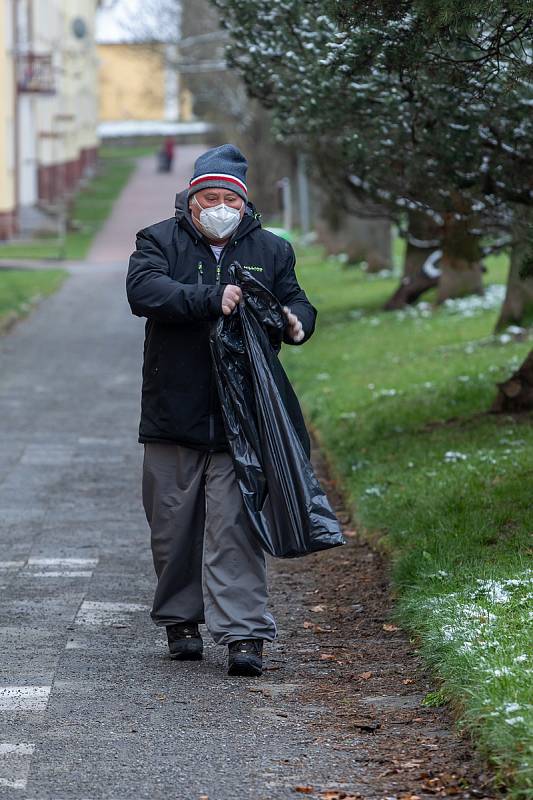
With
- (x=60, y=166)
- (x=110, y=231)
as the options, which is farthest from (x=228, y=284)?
(x=60, y=166)

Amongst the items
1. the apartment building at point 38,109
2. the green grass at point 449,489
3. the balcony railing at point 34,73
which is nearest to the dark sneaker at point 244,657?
the green grass at point 449,489

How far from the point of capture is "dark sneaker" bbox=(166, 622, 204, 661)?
5859 mm

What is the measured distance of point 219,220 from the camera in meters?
5.66

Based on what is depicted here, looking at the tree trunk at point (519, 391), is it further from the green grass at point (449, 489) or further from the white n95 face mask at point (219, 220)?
the white n95 face mask at point (219, 220)

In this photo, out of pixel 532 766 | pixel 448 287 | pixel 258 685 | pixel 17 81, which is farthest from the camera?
pixel 17 81

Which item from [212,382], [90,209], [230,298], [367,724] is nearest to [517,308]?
[212,382]

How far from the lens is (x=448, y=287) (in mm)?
19516

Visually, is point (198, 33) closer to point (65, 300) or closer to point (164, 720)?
point (65, 300)

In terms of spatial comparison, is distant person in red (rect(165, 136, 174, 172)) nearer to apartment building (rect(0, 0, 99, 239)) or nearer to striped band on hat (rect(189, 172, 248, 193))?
apartment building (rect(0, 0, 99, 239))

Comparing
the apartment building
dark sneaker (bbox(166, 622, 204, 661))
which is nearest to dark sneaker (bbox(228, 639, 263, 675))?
dark sneaker (bbox(166, 622, 204, 661))

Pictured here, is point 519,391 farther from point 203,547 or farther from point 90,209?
point 90,209

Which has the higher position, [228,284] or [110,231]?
[228,284]

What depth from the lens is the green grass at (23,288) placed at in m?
22.7

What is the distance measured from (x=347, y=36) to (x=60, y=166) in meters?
45.2
